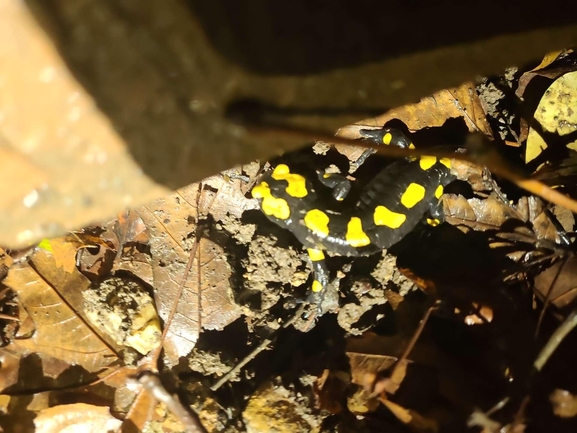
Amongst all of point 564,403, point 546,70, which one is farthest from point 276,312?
point 546,70

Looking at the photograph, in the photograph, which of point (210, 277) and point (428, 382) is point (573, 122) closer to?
point (428, 382)

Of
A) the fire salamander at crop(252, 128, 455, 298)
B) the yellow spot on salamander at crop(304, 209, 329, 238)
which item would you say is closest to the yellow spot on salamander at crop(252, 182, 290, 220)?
the fire salamander at crop(252, 128, 455, 298)

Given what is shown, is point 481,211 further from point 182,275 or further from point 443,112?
point 182,275

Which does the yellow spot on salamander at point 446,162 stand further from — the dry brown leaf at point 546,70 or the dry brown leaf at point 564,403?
the dry brown leaf at point 564,403

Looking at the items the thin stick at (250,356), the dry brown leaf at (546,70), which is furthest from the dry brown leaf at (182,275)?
the dry brown leaf at (546,70)

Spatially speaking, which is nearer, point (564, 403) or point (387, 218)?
point (564, 403)

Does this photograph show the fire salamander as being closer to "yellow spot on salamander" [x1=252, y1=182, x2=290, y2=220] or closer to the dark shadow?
"yellow spot on salamander" [x1=252, y1=182, x2=290, y2=220]

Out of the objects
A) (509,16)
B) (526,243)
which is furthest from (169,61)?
(526,243)
